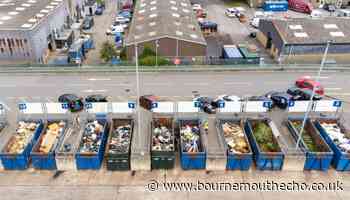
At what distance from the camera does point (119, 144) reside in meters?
23.0

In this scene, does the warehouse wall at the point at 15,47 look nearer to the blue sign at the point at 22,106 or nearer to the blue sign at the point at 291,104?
the blue sign at the point at 22,106

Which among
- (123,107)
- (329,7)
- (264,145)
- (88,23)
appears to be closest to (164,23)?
(88,23)

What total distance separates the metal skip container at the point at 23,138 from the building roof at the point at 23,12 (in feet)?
68.5

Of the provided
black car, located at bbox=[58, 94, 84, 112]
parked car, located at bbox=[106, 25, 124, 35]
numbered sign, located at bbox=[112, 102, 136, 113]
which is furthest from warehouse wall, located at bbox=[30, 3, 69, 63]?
numbered sign, located at bbox=[112, 102, 136, 113]

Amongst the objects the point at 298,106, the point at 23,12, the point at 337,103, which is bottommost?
the point at 298,106

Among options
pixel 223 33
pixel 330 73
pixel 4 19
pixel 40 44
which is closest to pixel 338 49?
pixel 330 73

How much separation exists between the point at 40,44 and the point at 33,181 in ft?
97.7

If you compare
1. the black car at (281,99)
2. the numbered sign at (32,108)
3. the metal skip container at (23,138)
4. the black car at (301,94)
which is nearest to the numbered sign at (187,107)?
the black car at (281,99)

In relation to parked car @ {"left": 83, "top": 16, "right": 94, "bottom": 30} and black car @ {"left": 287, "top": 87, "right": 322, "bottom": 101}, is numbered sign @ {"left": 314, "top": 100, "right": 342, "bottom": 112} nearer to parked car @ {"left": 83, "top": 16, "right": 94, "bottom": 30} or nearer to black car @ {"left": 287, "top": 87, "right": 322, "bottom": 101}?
black car @ {"left": 287, "top": 87, "right": 322, "bottom": 101}

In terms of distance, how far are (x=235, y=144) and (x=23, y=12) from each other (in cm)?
4368

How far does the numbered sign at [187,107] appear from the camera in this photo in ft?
84.7

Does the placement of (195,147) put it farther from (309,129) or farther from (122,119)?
(309,129)

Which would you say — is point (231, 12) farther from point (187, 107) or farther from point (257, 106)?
point (187, 107)

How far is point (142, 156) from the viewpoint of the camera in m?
21.5
